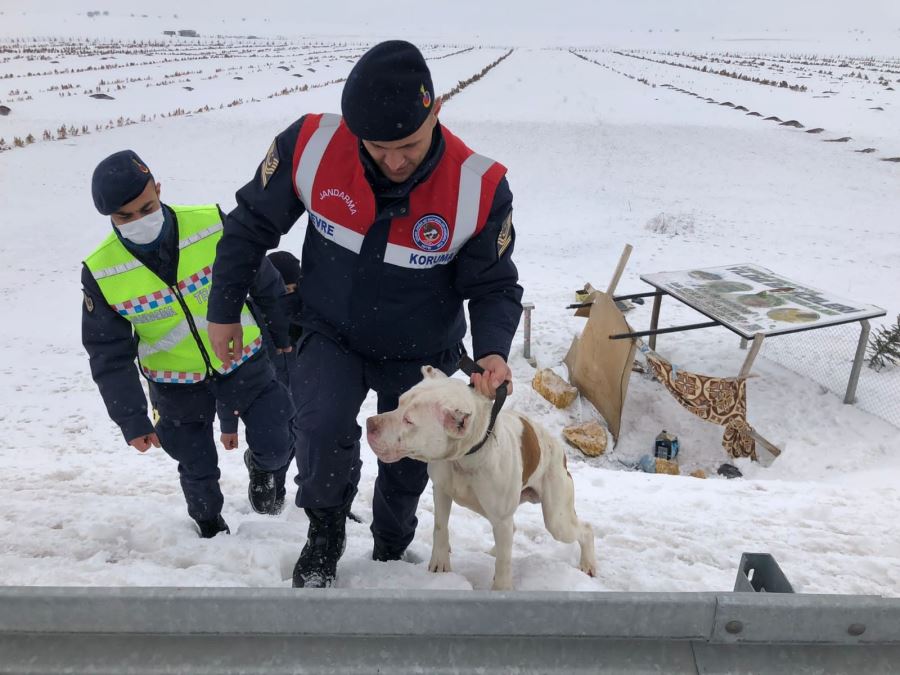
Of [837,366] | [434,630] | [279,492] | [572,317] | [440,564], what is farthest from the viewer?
[572,317]

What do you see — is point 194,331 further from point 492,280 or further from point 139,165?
point 492,280

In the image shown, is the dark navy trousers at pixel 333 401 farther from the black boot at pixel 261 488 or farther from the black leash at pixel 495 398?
the black boot at pixel 261 488

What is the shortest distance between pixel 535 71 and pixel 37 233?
135 feet

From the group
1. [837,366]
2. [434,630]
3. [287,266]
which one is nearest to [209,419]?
[287,266]

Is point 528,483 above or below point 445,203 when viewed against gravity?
below

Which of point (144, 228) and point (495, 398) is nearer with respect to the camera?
point (495, 398)

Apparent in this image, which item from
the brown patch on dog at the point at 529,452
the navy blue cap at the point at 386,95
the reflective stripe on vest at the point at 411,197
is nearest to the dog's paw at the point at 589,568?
the brown patch on dog at the point at 529,452

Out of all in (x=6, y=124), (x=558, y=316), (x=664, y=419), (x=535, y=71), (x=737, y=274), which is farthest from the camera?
(x=535, y=71)

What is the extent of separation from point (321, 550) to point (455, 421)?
97 cm

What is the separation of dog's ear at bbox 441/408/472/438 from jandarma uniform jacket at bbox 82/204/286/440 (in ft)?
4.99

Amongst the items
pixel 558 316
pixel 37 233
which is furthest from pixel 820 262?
pixel 37 233

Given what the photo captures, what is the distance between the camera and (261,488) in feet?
12.0

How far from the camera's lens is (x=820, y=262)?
11.3 m

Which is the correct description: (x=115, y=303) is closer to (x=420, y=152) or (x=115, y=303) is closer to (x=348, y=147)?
(x=348, y=147)
